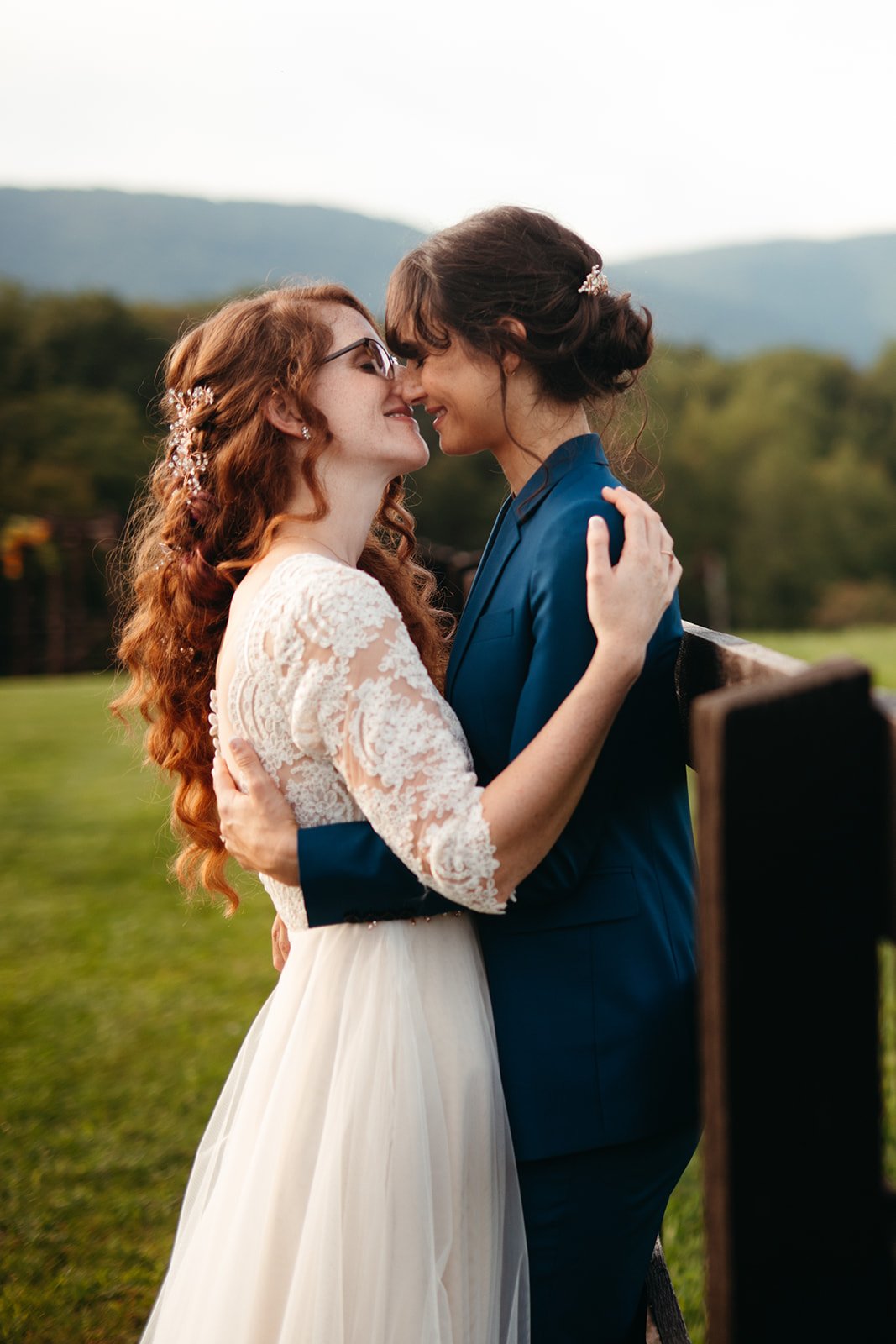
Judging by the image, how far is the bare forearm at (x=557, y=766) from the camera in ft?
6.01

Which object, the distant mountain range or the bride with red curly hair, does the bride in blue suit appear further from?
the distant mountain range

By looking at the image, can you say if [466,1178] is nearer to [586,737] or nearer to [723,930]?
[586,737]

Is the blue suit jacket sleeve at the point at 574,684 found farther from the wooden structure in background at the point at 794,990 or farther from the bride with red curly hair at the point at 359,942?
the wooden structure in background at the point at 794,990

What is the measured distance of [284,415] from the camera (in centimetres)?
250

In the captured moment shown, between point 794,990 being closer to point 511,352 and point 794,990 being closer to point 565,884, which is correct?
point 565,884

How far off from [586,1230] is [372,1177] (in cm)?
38

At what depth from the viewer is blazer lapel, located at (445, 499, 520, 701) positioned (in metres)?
2.21

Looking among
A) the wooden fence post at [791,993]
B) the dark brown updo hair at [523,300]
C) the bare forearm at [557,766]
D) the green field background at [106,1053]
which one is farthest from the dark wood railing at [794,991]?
the green field background at [106,1053]

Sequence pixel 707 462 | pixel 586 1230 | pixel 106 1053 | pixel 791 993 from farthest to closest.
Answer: pixel 707 462, pixel 106 1053, pixel 586 1230, pixel 791 993

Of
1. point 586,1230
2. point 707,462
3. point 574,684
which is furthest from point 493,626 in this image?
point 707,462

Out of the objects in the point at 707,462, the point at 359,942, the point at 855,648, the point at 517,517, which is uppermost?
the point at 517,517

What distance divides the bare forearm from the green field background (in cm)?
187

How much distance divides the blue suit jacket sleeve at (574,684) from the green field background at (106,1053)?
1812mm

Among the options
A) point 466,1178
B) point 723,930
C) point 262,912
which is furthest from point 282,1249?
point 262,912
